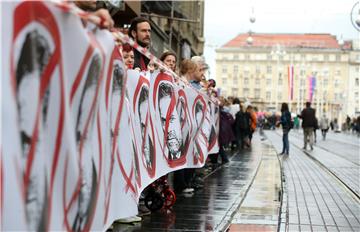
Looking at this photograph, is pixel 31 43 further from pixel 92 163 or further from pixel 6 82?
pixel 92 163

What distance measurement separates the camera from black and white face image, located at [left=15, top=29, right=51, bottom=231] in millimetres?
3045

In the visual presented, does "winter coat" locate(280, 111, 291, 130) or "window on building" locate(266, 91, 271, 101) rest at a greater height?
"window on building" locate(266, 91, 271, 101)

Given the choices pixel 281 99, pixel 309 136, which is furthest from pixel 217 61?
pixel 309 136

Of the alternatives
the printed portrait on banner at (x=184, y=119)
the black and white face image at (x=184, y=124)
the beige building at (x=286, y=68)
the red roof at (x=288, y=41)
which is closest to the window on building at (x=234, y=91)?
the beige building at (x=286, y=68)

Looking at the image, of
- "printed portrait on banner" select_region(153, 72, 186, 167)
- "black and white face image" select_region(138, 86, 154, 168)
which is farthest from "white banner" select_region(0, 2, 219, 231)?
"printed portrait on banner" select_region(153, 72, 186, 167)

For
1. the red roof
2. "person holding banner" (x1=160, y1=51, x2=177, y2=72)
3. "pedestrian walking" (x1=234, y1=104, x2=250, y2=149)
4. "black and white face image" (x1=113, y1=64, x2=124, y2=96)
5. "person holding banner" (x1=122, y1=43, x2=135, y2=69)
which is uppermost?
the red roof

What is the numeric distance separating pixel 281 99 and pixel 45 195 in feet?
471

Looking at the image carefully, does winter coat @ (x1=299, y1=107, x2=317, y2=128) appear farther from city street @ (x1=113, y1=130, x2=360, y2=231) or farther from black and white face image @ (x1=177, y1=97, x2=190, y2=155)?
black and white face image @ (x1=177, y1=97, x2=190, y2=155)

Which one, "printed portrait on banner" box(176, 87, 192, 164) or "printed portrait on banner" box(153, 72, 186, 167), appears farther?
"printed portrait on banner" box(176, 87, 192, 164)

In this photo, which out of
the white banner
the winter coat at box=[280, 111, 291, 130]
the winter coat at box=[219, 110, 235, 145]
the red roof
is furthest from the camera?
the red roof

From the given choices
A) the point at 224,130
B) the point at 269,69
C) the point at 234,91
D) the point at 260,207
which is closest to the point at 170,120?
the point at 260,207

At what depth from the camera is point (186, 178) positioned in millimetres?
10211

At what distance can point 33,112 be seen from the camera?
314 cm

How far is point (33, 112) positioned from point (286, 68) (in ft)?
454
